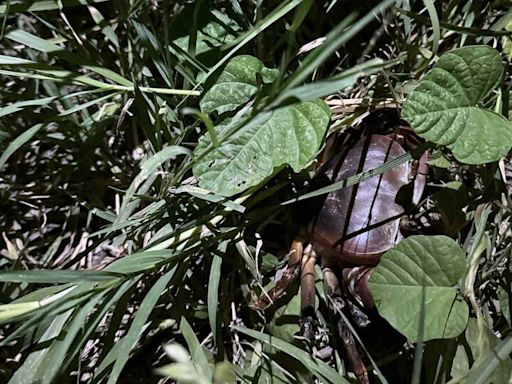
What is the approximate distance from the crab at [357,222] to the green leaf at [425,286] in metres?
0.18

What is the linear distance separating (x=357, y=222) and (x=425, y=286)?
0.24m

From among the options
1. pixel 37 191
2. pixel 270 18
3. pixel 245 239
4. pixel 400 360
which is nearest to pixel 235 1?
pixel 270 18

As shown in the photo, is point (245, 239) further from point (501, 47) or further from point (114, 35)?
point (501, 47)

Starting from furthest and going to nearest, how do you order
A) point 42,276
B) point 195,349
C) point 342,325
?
point 342,325, point 195,349, point 42,276

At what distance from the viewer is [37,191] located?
1.54m

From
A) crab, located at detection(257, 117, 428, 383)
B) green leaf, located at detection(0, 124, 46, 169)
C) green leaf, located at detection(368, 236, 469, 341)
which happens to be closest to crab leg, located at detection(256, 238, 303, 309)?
crab, located at detection(257, 117, 428, 383)

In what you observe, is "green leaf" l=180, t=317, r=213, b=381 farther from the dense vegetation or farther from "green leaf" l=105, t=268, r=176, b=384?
"green leaf" l=105, t=268, r=176, b=384

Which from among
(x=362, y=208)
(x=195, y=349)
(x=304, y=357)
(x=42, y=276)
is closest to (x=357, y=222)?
(x=362, y=208)

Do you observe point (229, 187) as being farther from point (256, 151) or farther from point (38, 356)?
point (38, 356)

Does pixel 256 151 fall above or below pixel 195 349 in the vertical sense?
above

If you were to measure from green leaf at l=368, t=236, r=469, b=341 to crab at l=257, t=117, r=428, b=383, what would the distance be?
18 centimetres

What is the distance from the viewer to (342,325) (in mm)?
1312

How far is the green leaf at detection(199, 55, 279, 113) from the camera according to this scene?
114cm

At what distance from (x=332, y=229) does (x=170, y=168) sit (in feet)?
1.07
